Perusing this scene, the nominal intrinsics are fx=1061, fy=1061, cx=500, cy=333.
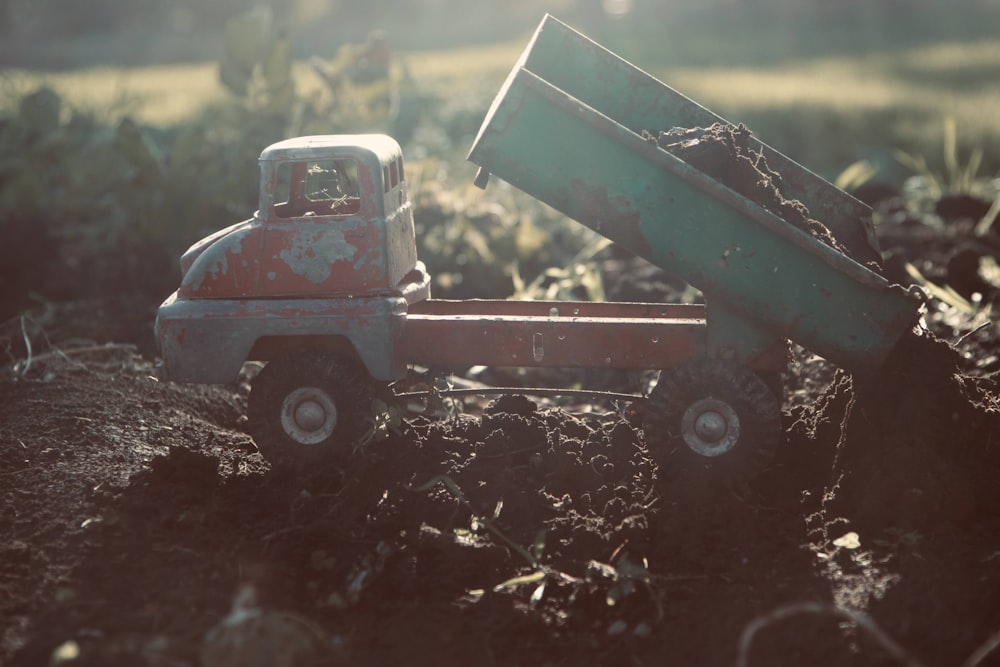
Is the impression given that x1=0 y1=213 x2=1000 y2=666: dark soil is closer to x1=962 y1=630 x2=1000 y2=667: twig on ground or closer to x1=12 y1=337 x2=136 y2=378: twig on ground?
x1=962 y1=630 x2=1000 y2=667: twig on ground

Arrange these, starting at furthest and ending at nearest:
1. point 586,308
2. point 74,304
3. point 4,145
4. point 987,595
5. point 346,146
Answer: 1. point 4,145
2. point 74,304
3. point 586,308
4. point 346,146
5. point 987,595

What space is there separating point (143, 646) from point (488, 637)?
121 cm

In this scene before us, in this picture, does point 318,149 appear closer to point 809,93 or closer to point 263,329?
point 263,329

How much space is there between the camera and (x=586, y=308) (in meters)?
5.77

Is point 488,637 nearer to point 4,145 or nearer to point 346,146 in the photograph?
point 346,146

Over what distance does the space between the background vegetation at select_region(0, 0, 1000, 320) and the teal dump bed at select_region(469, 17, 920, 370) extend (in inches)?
91.9

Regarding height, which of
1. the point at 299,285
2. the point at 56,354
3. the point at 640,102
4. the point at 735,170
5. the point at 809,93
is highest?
the point at 809,93

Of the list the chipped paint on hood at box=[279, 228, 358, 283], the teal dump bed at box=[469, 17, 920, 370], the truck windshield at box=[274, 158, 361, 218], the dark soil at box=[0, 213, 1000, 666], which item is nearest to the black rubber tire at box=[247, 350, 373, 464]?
the dark soil at box=[0, 213, 1000, 666]

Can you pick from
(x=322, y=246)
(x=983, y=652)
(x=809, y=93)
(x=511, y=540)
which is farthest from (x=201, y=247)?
(x=809, y=93)

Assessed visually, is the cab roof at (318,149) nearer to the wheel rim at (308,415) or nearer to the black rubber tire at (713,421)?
the wheel rim at (308,415)

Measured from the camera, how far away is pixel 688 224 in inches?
184

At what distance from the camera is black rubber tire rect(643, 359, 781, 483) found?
4.83m

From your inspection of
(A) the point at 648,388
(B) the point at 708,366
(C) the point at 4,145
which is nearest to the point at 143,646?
(B) the point at 708,366

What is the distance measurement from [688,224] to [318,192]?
195 cm
